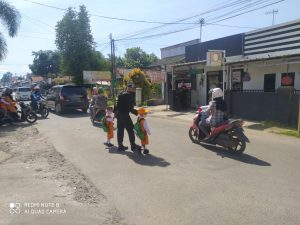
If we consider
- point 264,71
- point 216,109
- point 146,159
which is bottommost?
point 146,159

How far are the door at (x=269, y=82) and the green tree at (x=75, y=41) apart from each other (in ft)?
103

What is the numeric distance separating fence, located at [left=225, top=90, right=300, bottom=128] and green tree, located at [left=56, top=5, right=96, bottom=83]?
3130 centimetres

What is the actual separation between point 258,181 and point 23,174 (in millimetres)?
4647

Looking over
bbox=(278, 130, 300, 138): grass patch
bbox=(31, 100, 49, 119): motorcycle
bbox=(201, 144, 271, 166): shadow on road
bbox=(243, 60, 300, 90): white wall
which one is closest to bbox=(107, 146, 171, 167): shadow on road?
bbox=(201, 144, 271, 166): shadow on road

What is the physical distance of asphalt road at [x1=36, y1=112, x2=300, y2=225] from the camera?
436 centimetres

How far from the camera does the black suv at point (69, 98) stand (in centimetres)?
1814

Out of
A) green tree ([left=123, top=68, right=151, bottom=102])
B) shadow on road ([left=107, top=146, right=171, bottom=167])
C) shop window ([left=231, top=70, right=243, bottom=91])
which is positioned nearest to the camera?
shadow on road ([left=107, top=146, right=171, bottom=167])

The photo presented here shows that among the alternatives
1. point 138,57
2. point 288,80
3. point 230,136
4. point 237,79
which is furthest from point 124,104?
point 138,57

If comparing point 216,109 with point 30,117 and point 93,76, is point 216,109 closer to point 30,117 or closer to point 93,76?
point 30,117

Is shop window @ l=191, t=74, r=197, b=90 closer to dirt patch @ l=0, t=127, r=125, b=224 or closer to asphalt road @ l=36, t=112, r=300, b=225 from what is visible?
asphalt road @ l=36, t=112, r=300, b=225

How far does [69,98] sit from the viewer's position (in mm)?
18234

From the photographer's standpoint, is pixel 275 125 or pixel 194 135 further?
pixel 275 125

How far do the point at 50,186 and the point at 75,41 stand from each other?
38924mm

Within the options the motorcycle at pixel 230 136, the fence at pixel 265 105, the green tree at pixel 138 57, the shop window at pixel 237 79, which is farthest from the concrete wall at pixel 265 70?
the green tree at pixel 138 57
